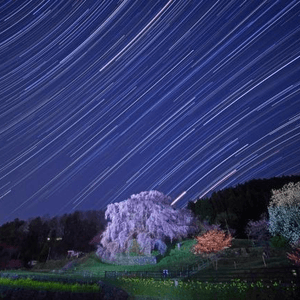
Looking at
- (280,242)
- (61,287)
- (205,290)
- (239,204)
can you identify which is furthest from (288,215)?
(239,204)

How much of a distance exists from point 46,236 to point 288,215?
50.7 m

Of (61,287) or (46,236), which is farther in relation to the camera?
(46,236)

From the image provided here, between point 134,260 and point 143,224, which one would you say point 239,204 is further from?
point 134,260

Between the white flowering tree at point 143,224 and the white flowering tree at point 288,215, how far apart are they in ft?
43.7

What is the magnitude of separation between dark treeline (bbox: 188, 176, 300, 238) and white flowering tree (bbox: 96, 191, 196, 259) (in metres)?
15.2

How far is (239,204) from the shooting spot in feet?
180

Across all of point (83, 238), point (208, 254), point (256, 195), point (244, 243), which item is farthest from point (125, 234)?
point (256, 195)

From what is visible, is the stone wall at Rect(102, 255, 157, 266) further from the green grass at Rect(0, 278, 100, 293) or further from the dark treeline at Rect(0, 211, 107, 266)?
the dark treeline at Rect(0, 211, 107, 266)

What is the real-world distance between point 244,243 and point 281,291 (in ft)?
107

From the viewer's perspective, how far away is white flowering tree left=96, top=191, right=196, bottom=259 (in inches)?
1441

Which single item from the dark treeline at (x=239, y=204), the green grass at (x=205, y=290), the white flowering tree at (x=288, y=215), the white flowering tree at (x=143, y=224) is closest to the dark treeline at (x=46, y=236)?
the white flowering tree at (x=143, y=224)

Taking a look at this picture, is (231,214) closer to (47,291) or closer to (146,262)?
(146,262)

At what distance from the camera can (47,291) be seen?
15312 millimetres

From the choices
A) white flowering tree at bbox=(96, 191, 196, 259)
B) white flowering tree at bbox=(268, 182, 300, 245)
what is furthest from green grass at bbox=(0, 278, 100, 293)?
white flowering tree at bbox=(268, 182, 300, 245)
